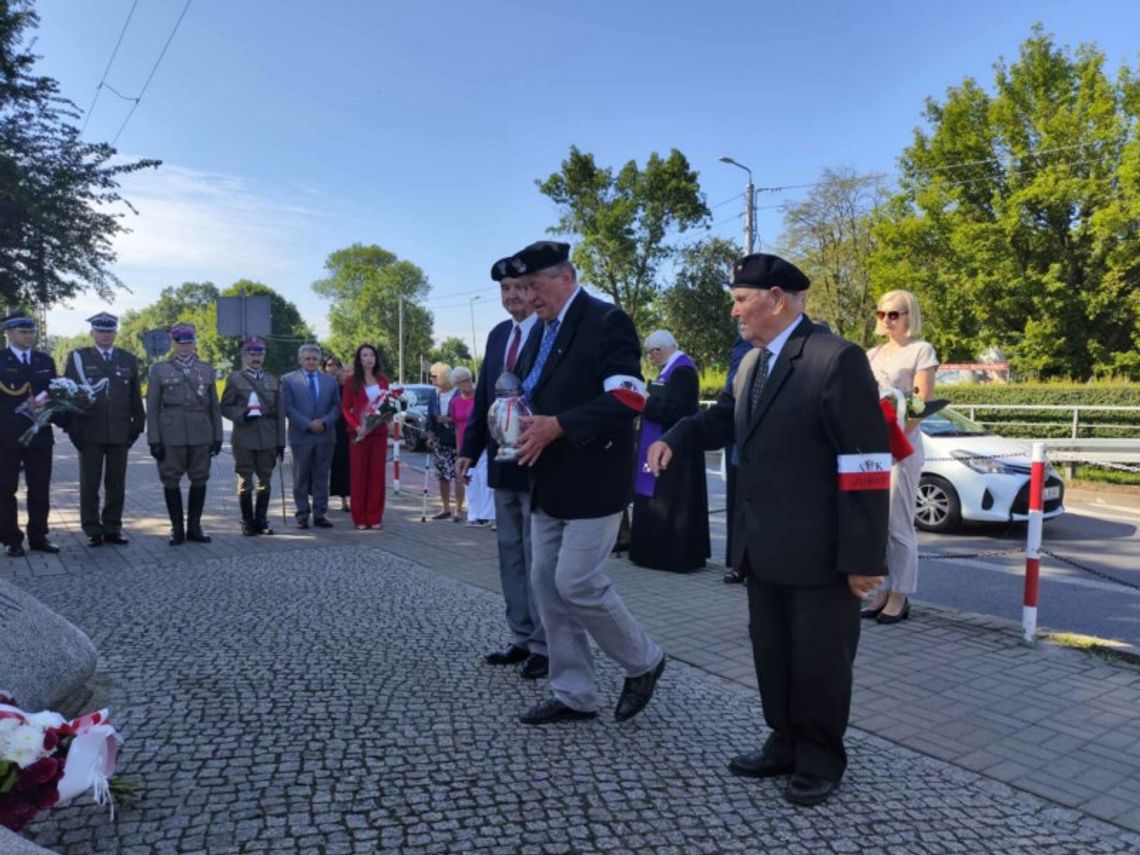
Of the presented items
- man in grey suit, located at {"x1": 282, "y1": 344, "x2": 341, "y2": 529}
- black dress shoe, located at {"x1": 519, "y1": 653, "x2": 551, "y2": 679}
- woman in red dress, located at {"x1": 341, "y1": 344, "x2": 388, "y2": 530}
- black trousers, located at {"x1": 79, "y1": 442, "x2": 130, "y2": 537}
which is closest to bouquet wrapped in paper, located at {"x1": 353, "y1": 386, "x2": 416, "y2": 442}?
woman in red dress, located at {"x1": 341, "y1": 344, "x2": 388, "y2": 530}

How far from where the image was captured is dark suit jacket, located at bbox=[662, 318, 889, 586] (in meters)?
2.82

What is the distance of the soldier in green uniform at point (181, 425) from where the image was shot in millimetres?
7965

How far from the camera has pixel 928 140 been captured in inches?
1227

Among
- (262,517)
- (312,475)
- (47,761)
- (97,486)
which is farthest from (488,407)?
(312,475)

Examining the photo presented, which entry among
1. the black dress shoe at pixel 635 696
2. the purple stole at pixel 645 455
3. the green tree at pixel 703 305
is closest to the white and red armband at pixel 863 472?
the black dress shoe at pixel 635 696

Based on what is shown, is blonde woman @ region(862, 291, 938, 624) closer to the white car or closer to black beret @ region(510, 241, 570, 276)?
black beret @ region(510, 241, 570, 276)

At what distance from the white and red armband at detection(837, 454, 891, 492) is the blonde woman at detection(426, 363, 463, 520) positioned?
24.2 feet

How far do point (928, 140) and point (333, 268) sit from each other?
248 feet

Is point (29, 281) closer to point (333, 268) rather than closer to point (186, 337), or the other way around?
point (186, 337)

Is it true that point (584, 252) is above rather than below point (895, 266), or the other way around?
above

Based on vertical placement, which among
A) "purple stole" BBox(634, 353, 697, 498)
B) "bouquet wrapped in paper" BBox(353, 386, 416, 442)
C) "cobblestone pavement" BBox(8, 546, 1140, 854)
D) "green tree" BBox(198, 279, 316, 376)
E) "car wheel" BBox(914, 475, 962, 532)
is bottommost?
"cobblestone pavement" BBox(8, 546, 1140, 854)

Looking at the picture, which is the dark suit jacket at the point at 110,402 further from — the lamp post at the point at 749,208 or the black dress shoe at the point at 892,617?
the lamp post at the point at 749,208

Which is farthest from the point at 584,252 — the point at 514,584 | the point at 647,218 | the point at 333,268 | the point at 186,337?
the point at 333,268

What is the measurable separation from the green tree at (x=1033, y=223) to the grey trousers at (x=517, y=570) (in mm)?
25455
